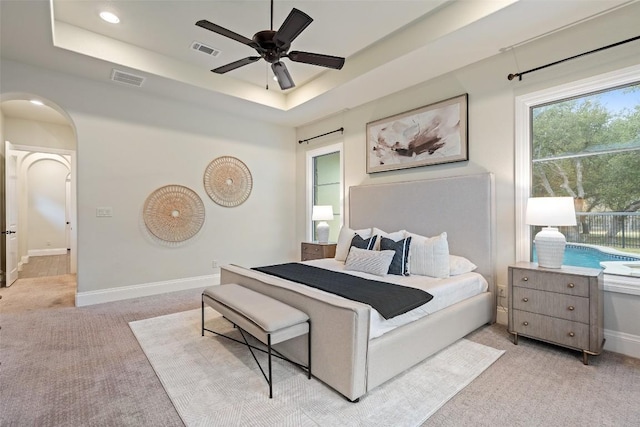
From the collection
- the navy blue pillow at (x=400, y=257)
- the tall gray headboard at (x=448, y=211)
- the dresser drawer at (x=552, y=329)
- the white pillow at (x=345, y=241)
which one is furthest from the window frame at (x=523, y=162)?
the white pillow at (x=345, y=241)

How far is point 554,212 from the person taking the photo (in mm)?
2609

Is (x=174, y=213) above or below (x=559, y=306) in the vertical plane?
above

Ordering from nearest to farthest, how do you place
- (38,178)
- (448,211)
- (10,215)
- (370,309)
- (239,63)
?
(370,309) < (239,63) < (448,211) < (10,215) < (38,178)

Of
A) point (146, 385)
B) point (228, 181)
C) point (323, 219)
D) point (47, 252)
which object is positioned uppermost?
point (228, 181)

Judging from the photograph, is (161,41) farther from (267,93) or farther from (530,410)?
(530,410)

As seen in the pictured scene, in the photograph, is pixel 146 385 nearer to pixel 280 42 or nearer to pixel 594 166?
pixel 280 42

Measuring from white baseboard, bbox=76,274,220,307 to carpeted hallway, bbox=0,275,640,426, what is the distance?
2.37 feet

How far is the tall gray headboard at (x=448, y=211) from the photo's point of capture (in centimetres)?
329

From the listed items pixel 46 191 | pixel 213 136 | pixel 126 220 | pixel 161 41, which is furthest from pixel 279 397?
pixel 46 191

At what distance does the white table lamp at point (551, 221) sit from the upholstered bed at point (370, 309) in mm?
559

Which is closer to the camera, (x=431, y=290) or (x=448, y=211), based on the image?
(x=431, y=290)

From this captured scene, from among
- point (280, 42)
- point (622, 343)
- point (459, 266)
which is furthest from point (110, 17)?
point (622, 343)

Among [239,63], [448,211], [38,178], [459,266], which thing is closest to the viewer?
[239,63]

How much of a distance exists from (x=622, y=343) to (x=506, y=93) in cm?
254
